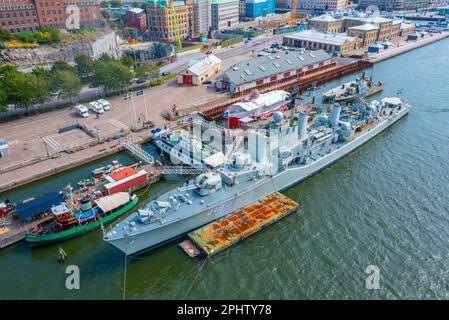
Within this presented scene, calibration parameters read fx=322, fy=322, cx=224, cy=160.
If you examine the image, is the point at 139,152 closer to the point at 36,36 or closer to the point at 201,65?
the point at 201,65

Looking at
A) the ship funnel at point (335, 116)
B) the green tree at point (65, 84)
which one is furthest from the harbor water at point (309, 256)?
the green tree at point (65, 84)

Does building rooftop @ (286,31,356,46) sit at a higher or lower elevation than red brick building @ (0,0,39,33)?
lower

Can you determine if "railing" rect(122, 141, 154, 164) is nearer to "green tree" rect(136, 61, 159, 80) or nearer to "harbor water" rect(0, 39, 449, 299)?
"harbor water" rect(0, 39, 449, 299)

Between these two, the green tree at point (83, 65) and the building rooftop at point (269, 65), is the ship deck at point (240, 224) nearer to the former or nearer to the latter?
the building rooftop at point (269, 65)

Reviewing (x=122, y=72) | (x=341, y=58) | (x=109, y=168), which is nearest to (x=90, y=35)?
(x=122, y=72)

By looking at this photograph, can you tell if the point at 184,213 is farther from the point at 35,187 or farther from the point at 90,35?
the point at 90,35

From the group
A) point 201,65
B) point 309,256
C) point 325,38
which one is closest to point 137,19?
point 201,65

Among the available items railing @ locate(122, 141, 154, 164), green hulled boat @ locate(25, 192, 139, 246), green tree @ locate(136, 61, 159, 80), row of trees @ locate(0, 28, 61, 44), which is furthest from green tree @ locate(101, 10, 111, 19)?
green hulled boat @ locate(25, 192, 139, 246)
